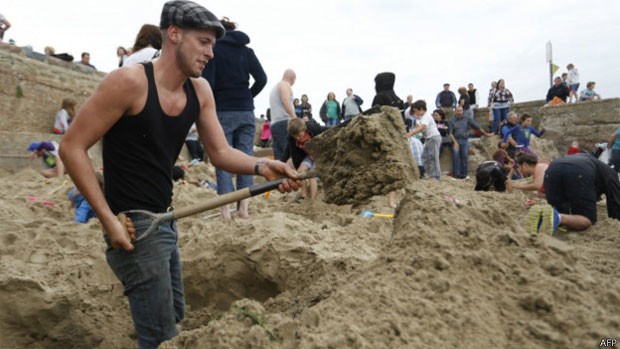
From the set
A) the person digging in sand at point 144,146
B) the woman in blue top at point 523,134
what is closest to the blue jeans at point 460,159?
the woman in blue top at point 523,134

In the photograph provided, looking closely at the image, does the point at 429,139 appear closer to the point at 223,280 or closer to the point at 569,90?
the point at 223,280

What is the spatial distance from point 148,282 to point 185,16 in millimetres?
1229

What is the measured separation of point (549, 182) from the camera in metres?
5.22

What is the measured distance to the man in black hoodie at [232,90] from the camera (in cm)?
495

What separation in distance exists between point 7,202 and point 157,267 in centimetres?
481

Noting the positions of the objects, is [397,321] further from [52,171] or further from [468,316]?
[52,171]

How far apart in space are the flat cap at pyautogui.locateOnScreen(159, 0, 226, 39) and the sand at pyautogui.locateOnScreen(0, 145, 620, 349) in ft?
4.13

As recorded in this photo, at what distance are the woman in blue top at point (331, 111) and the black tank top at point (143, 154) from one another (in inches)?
426

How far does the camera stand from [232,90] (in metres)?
4.98

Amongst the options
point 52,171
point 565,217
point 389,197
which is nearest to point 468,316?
point 565,217

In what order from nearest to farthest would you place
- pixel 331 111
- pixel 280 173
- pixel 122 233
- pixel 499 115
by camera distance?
pixel 122 233 → pixel 280 173 → pixel 331 111 → pixel 499 115

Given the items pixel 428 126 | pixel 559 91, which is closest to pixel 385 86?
pixel 428 126

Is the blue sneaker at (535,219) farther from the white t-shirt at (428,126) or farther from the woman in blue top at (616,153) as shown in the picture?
the woman in blue top at (616,153)

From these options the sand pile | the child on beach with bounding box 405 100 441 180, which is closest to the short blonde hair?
the sand pile
